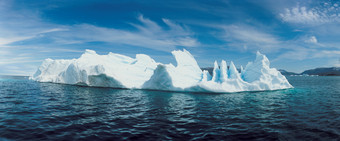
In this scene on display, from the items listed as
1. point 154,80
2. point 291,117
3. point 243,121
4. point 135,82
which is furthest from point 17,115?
point 135,82

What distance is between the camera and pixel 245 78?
1065 inches

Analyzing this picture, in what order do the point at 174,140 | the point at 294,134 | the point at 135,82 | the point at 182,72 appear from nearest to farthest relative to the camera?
the point at 174,140
the point at 294,134
the point at 182,72
the point at 135,82

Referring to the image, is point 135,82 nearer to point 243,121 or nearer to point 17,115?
point 17,115

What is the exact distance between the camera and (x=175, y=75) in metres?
24.1

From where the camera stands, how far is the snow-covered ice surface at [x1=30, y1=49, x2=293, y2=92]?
22688mm

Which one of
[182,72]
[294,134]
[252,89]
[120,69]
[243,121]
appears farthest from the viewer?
[120,69]

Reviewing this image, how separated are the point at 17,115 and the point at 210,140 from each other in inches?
385

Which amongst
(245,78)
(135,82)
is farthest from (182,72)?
(245,78)

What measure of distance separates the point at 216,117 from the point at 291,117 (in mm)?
3921

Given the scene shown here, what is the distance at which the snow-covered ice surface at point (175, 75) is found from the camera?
2269cm

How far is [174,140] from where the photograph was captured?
20.6ft

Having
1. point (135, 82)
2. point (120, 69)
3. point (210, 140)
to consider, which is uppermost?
point (120, 69)

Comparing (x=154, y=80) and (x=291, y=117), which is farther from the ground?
(x=154, y=80)

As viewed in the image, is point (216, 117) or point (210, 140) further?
point (216, 117)
